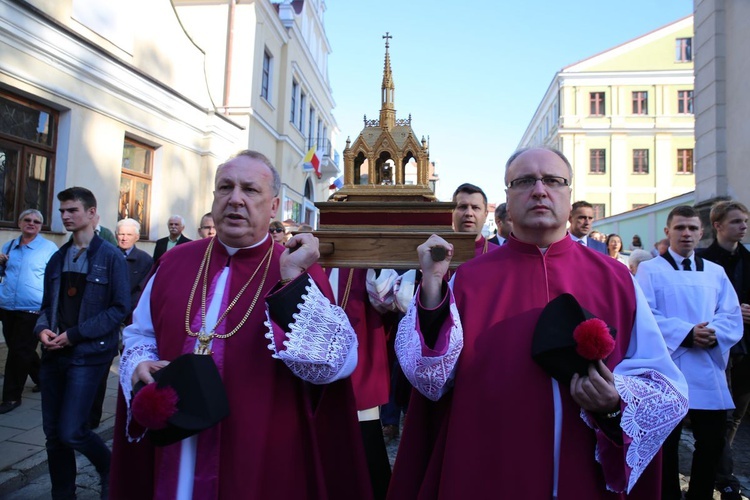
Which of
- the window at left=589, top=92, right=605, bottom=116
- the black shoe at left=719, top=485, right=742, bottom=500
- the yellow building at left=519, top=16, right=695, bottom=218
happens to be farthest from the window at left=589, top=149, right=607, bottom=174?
the black shoe at left=719, top=485, right=742, bottom=500

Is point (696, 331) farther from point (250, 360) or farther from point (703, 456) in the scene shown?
point (250, 360)

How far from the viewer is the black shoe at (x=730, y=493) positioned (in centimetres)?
356

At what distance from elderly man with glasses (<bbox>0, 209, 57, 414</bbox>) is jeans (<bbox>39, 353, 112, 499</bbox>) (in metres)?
2.29

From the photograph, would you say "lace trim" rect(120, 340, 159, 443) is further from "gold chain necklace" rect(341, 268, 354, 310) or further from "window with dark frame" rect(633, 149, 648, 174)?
"window with dark frame" rect(633, 149, 648, 174)

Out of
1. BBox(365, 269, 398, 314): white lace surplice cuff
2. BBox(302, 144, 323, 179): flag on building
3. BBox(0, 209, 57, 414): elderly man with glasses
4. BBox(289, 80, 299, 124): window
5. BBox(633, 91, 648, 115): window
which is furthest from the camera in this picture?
BBox(633, 91, 648, 115): window

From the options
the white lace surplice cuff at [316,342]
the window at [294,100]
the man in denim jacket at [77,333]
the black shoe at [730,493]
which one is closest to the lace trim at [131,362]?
the white lace surplice cuff at [316,342]

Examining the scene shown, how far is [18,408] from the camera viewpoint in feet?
17.4

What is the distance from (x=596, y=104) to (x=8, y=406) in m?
37.7

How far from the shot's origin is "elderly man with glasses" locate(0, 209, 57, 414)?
17.2 ft

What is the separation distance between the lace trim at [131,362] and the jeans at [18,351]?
391cm

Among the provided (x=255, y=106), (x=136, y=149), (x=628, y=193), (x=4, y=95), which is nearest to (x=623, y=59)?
(x=628, y=193)

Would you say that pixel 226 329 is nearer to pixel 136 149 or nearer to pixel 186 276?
pixel 186 276

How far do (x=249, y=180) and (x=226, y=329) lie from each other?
25.3 inches

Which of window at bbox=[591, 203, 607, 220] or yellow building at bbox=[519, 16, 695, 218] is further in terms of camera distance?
window at bbox=[591, 203, 607, 220]
